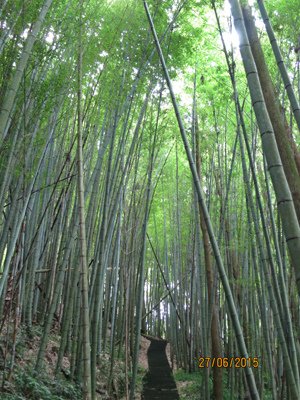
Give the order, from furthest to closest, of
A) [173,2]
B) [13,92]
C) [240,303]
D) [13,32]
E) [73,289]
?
[240,303] → [173,2] → [73,289] → [13,32] → [13,92]

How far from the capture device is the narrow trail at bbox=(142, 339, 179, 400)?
5051 millimetres

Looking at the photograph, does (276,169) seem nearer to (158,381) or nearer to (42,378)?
(42,378)

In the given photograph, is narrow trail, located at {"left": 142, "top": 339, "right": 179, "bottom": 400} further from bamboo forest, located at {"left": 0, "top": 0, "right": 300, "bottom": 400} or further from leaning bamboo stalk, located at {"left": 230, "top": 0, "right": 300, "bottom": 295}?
leaning bamboo stalk, located at {"left": 230, "top": 0, "right": 300, "bottom": 295}

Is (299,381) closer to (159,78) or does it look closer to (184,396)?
(159,78)

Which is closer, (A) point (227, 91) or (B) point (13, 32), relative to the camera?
(B) point (13, 32)

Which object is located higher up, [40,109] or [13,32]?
[13,32]

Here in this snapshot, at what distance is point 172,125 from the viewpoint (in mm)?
5570

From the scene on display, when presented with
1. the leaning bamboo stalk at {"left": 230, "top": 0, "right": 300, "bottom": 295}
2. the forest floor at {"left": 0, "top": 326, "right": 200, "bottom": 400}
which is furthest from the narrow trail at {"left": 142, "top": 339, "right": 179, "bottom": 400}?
the leaning bamboo stalk at {"left": 230, "top": 0, "right": 300, "bottom": 295}

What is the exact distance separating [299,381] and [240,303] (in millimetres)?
3167

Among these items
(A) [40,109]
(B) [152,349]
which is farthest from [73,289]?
(B) [152,349]

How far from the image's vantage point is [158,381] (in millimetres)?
5801

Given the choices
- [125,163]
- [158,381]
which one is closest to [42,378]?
[125,163]

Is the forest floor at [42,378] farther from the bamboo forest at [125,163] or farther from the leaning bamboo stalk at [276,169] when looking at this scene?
the leaning bamboo stalk at [276,169]

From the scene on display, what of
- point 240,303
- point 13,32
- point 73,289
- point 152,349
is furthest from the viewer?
point 152,349
